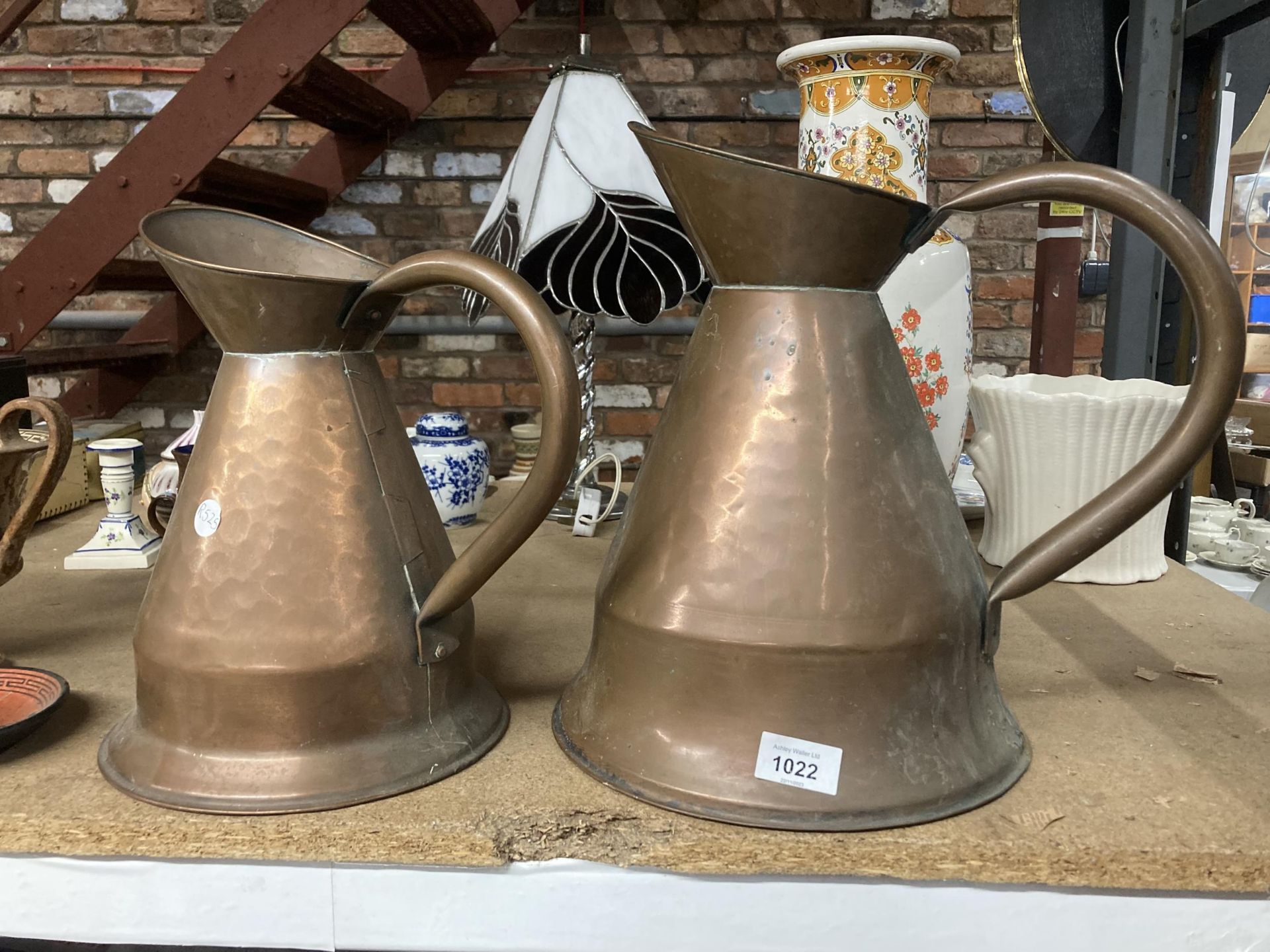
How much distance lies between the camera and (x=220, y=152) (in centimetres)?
156

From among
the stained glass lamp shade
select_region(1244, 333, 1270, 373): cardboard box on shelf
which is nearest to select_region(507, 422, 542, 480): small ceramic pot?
the stained glass lamp shade

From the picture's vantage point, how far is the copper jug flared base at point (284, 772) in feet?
1.75

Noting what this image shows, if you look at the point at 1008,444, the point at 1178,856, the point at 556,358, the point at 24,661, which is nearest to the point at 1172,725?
the point at 1178,856

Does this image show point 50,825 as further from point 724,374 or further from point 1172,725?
point 1172,725

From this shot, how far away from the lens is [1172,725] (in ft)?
2.16

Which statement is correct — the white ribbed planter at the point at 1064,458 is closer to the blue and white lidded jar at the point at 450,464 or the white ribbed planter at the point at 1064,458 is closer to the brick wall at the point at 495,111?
the blue and white lidded jar at the point at 450,464

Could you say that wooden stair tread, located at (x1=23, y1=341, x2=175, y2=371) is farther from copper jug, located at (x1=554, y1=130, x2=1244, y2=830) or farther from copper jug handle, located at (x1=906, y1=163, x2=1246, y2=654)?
copper jug handle, located at (x1=906, y1=163, x2=1246, y2=654)

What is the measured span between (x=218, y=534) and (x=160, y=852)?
18 centimetres

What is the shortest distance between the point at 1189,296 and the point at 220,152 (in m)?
1.52

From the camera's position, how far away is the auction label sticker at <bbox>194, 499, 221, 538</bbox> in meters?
0.55

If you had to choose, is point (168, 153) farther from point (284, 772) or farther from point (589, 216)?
point (284, 772)

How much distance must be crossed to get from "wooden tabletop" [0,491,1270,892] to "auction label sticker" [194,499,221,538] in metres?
0.16

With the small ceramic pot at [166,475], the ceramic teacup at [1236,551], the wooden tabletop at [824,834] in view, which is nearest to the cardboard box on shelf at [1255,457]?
the ceramic teacup at [1236,551]

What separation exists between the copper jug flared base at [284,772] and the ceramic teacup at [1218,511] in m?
1.51
